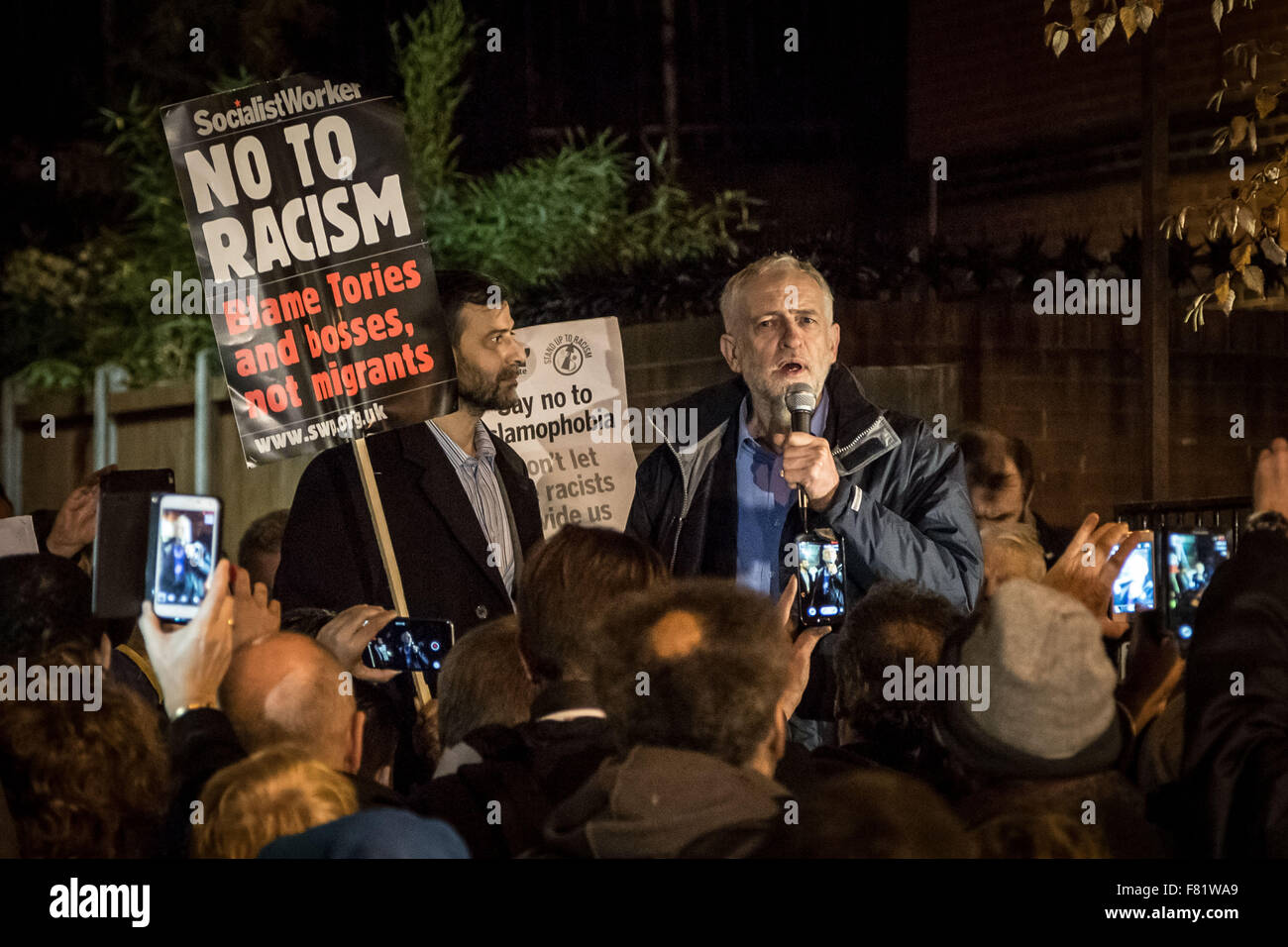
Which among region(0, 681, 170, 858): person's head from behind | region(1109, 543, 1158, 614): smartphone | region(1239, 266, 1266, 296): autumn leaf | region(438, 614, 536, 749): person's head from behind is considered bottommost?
region(0, 681, 170, 858): person's head from behind

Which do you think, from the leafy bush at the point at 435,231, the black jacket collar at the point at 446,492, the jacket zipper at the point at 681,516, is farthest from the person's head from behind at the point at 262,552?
the leafy bush at the point at 435,231

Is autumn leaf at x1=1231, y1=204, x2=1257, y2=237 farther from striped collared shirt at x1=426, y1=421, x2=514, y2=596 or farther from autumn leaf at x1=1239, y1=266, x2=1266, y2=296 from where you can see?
striped collared shirt at x1=426, y1=421, x2=514, y2=596

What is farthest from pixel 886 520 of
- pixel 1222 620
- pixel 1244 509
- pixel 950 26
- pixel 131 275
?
pixel 131 275

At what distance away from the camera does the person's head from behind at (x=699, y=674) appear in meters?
2.88

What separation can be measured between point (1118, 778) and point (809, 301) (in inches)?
87.5

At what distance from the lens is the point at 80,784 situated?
332 cm

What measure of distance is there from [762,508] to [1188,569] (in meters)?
1.53

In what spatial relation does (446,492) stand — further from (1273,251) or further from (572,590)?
(1273,251)

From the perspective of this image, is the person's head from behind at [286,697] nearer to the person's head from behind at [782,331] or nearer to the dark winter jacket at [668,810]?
the dark winter jacket at [668,810]

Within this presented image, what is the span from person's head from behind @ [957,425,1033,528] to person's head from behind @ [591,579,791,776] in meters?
3.41

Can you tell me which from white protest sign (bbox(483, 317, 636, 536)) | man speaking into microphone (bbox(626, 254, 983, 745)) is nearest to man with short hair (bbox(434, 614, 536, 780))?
man speaking into microphone (bbox(626, 254, 983, 745))

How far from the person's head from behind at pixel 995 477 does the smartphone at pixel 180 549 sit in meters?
3.15

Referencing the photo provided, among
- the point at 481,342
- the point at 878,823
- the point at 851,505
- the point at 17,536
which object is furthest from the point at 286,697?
the point at 481,342

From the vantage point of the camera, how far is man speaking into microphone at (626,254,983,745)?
183 inches
